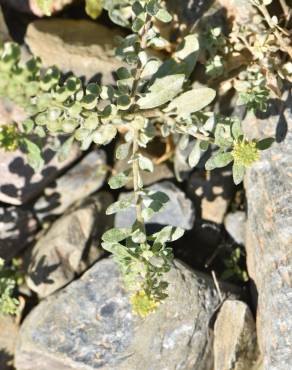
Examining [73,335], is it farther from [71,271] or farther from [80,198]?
[80,198]

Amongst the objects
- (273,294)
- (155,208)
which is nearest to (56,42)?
(155,208)

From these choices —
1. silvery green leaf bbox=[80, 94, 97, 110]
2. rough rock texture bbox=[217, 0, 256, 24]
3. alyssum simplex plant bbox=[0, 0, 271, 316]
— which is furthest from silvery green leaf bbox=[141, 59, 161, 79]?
rough rock texture bbox=[217, 0, 256, 24]

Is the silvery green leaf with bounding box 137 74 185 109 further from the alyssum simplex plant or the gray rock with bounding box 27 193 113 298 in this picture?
the gray rock with bounding box 27 193 113 298

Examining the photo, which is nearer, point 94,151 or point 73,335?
point 73,335

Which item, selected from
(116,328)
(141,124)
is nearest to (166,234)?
(141,124)

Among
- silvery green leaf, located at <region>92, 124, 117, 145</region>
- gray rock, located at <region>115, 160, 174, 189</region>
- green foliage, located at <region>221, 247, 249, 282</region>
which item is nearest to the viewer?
silvery green leaf, located at <region>92, 124, 117, 145</region>

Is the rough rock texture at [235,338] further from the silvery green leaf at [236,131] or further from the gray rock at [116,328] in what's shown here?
the silvery green leaf at [236,131]

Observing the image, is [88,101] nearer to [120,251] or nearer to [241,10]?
[120,251]
